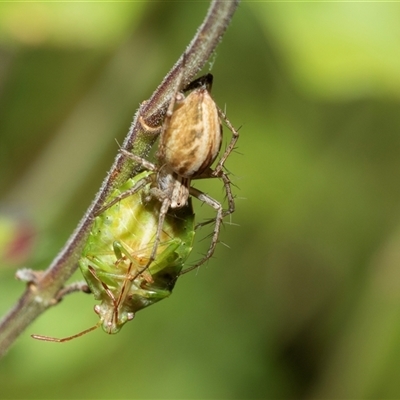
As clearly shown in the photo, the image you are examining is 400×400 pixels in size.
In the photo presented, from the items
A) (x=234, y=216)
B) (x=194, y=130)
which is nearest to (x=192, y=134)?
(x=194, y=130)

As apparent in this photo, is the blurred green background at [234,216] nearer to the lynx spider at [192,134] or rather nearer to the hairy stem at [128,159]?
the hairy stem at [128,159]

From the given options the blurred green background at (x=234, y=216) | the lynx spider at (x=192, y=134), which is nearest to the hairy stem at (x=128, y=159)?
the lynx spider at (x=192, y=134)

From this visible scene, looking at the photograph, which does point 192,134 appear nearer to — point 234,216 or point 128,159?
point 128,159

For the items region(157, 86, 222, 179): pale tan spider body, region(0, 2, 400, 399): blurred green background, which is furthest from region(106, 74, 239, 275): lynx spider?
region(0, 2, 400, 399): blurred green background

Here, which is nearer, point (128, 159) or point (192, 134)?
point (128, 159)

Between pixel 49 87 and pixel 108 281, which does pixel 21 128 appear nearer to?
pixel 49 87

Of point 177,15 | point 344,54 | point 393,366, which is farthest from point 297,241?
point 344,54

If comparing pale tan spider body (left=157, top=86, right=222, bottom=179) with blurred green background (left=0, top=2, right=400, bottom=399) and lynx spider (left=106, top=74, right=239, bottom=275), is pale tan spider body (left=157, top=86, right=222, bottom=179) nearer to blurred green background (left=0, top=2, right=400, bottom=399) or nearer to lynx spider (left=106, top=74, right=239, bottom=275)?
lynx spider (left=106, top=74, right=239, bottom=275)
